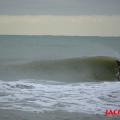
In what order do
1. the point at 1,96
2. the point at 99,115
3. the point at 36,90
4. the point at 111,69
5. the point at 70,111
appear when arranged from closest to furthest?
the point at 99,115, the point at 70,111, the point at 1,96, the point at 36,90, the point at 111,69

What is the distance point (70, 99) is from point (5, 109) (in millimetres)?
1292

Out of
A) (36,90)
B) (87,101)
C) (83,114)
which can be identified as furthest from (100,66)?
(83,114)

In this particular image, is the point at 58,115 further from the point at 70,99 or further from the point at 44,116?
the point at 70,99

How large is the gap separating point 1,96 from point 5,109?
1041 mm

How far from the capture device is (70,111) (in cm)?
401

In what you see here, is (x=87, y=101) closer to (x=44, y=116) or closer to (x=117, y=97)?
(x=117, y=97)

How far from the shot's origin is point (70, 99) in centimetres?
487

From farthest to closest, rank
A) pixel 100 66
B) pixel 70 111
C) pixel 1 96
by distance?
pixel 100 66 < pixel 1 96 < pixel 70 111

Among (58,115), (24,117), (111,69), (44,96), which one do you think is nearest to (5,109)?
(24,117)

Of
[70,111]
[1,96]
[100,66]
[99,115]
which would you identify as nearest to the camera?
[99,115]

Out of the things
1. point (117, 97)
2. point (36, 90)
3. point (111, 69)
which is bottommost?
point (117, 97)

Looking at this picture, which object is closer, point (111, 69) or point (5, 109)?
point (5, 109)

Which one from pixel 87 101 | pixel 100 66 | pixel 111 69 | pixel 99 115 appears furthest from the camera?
pixel 100 66

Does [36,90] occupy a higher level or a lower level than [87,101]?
higher
